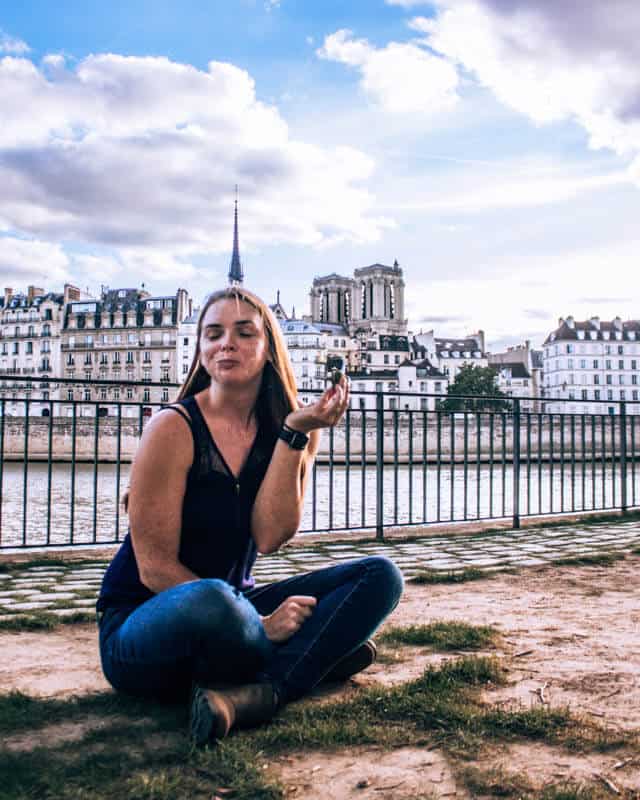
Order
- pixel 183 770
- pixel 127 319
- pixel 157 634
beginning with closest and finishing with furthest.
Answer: pixel 183 770 < pixel 157 634 < pixel 127 319

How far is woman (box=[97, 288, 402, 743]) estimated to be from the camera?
260 cm

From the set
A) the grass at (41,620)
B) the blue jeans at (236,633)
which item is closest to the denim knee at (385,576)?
the blue jeans at (236,633)

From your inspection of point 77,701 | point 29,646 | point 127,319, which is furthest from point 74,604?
point 127,319

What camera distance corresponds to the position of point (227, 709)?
8.14 ft

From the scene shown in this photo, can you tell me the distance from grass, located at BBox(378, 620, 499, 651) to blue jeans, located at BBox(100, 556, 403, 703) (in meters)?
0.83

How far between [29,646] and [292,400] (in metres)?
1.89

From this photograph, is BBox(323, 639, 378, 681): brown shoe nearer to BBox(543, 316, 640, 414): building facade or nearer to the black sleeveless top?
the black sleeveless top

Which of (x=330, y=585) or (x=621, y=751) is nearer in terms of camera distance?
(x=621, y=751)

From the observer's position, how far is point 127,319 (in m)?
98.8

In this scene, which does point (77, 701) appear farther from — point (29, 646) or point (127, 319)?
point (127, 319)

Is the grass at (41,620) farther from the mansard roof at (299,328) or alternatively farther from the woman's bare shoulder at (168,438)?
the mansard roof at (299,328)

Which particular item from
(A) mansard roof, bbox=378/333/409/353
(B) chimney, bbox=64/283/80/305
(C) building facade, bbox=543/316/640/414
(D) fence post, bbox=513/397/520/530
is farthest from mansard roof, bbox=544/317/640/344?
(D) fence post, bbox=513/397/520/530

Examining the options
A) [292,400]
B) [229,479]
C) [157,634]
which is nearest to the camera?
[157,634]

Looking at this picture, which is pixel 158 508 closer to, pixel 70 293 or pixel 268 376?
pixel 268 376
